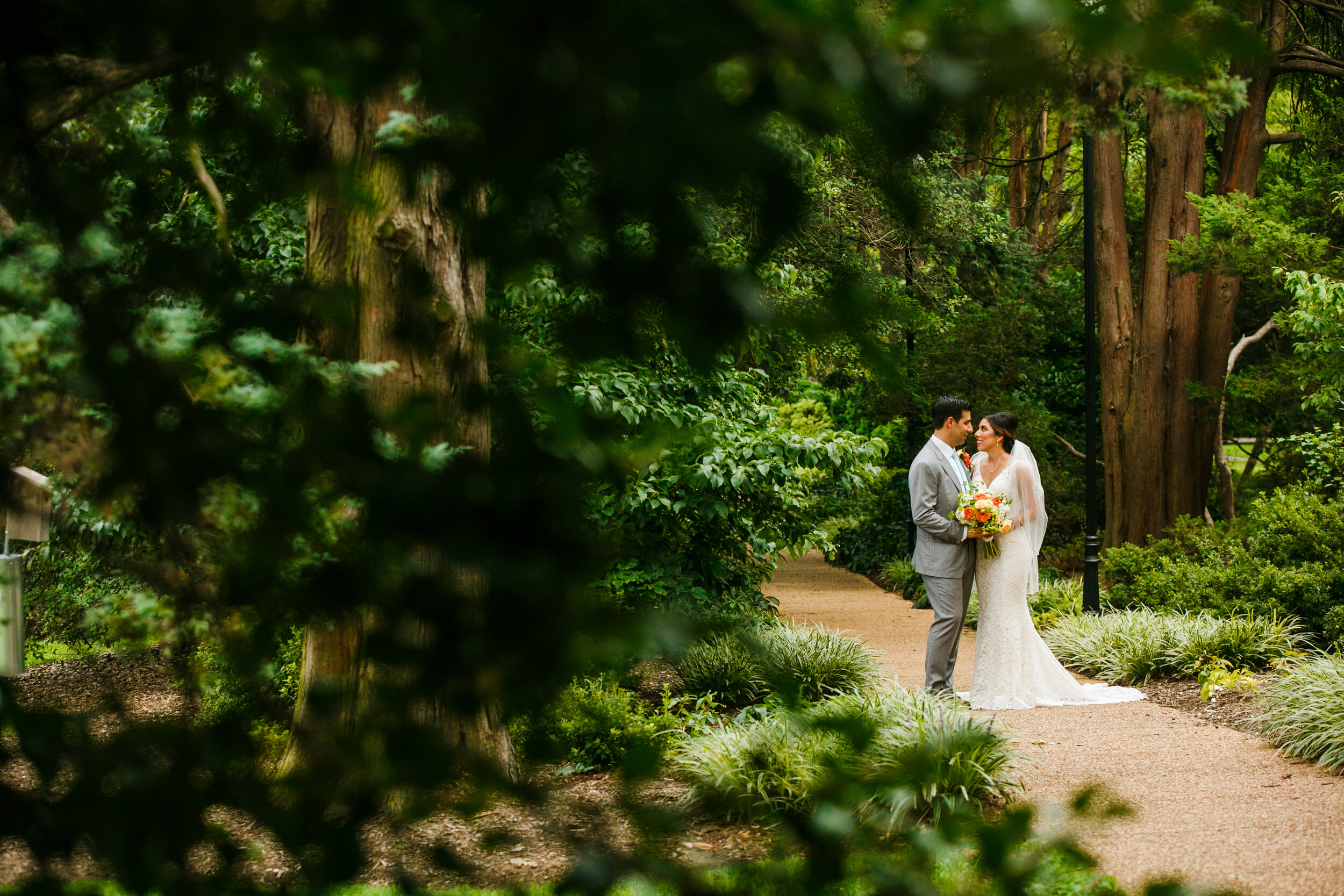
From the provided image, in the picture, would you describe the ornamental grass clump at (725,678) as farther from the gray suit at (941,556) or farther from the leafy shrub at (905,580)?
the leafy shrub at (905,580)

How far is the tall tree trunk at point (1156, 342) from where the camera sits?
13109mm

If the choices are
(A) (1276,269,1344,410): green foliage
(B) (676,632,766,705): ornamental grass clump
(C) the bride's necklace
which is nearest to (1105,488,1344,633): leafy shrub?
(A) (1276,269,1344,410): green foliage

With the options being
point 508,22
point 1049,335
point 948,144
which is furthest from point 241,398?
point 1049,335

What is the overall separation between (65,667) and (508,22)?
1104cm

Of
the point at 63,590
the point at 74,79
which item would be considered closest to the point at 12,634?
the point at 63,590

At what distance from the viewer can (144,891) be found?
98 centimetres

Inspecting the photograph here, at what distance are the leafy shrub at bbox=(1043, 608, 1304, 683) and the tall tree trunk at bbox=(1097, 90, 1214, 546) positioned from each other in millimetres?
4176

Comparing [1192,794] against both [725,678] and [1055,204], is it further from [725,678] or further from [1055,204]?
[1055,204]

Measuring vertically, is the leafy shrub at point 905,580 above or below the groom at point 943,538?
below

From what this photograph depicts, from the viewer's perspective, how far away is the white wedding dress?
772 centimetres

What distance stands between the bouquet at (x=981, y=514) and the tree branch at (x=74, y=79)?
6.82m

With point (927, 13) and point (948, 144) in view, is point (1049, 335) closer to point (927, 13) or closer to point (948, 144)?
point (948, 144)

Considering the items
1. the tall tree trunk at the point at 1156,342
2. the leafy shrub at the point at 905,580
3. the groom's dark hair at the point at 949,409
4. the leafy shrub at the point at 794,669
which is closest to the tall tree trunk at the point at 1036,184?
the tall tree trunk at the point at 1156,342

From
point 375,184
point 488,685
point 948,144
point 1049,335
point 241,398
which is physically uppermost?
point 948,144
